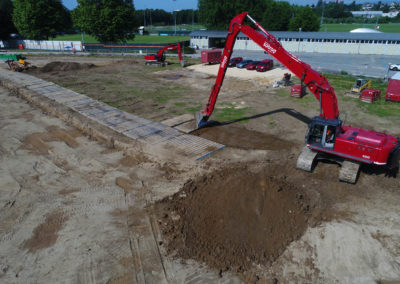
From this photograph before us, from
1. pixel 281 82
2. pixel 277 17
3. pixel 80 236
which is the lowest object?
pixel 80 236

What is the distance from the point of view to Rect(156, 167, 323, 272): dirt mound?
27.6 ft

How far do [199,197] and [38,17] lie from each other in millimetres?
68270

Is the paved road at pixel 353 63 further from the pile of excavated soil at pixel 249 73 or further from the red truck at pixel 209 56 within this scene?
the red truck at pixel 209 56

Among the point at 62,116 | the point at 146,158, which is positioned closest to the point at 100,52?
the point at 62,116

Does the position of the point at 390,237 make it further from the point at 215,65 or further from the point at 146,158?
the point at 215,65

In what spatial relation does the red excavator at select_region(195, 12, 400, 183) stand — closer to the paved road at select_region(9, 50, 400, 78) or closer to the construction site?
the construction site

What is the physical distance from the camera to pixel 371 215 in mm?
9961

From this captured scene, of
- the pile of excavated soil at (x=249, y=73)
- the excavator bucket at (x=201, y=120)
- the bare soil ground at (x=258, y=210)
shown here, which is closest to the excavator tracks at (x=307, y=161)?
the bare soil ground at (x=258, y=210)

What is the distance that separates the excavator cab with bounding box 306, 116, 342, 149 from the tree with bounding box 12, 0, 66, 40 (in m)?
68.3

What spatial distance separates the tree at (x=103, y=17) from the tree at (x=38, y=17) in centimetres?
1309

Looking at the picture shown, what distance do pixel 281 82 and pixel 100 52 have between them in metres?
42.7

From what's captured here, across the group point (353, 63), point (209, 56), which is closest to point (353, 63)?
point (353, 63)

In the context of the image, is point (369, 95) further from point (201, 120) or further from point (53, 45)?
point (53, 45)

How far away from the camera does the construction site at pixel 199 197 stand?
807 centimetres
